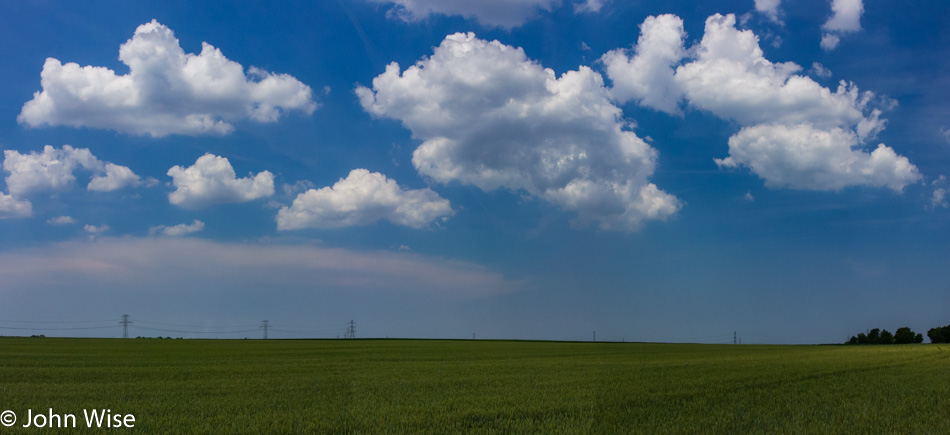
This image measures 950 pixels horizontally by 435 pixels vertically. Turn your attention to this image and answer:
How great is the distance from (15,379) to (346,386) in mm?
13807

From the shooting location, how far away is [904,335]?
156875mm

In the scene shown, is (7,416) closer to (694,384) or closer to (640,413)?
(640,413)

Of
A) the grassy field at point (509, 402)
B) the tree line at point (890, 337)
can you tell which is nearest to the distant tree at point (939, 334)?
the tree line at point (890, 337)

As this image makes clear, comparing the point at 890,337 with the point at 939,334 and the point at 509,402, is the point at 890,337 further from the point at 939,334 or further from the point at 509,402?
the point at 509,402

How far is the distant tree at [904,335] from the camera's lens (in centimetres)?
15462

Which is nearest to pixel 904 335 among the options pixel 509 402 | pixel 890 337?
pixel 890 337

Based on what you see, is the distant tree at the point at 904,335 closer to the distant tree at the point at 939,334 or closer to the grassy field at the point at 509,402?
the distant tree at the point at 939,334

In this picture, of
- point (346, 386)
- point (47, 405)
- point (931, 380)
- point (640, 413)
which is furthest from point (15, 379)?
point (931, 380)

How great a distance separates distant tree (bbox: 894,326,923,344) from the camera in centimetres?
15462

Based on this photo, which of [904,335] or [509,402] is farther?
[904,335]

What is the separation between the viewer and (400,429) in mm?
10750

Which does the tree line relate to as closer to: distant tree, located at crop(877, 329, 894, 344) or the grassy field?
distant tree, located at crop(877, 329, 894, 344)

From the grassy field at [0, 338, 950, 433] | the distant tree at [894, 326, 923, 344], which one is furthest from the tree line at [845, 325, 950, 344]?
the grassy field at [0, 338, 950, 433]

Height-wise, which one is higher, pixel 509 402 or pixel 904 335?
pixel 509 402
